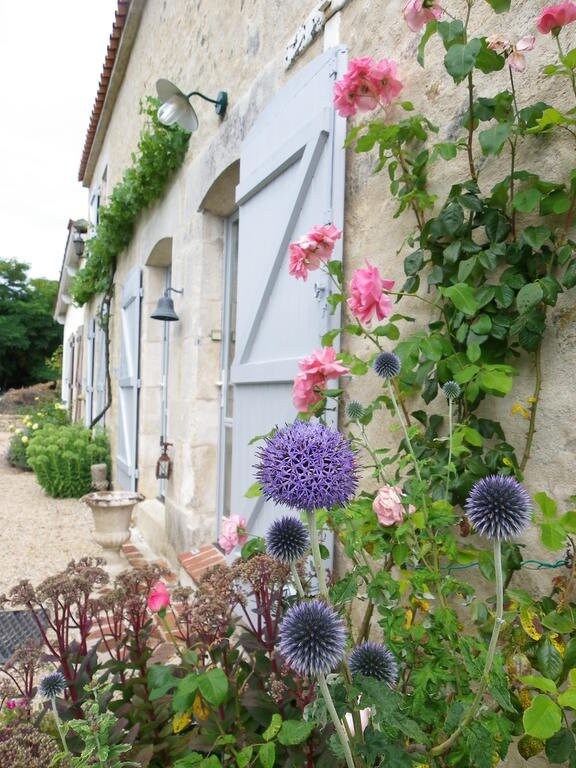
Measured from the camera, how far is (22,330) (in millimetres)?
33438

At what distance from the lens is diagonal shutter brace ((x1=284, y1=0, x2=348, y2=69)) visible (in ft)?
7.75

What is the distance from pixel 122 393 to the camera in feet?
20.7

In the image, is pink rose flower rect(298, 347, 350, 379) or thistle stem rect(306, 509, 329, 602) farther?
pink rose flower rect(298, 347, 350, 379)

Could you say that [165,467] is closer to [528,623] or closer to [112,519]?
[112,519]

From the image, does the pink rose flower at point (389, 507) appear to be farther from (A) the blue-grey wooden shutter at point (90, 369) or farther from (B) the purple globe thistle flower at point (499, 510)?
(A) the blue-grey wooden shutter at point (90, 369)

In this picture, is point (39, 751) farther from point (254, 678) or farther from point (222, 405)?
point (222, 405)

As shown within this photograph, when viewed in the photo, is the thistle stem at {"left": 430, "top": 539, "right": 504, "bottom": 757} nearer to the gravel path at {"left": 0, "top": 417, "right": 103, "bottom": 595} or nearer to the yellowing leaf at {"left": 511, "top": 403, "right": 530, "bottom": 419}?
the yellowing leaf at {"left": 511, "top": 403, "right": 530, "bottom": 419}

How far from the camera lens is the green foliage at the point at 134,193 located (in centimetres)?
443

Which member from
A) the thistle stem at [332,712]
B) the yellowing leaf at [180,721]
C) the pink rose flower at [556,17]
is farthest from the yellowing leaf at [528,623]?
the pink rose flower at [556,17]

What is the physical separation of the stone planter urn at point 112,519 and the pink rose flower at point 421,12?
156 inches

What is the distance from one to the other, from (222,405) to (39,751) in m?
2.96

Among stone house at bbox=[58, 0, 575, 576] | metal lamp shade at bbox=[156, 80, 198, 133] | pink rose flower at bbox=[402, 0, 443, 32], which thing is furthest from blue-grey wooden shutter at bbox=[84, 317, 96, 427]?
pink rose flower at bbox=[402, 0, 443, 32]

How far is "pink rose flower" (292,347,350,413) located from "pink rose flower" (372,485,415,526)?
0.42 meters

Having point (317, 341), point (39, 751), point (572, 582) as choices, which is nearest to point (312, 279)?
point (317, 341)
